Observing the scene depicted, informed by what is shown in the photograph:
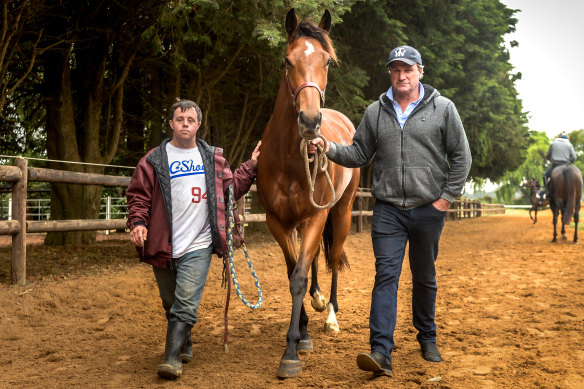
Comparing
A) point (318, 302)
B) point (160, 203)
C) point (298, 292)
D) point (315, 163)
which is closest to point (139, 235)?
point (160, 203)

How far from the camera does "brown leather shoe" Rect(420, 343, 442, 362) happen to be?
10.8 feet

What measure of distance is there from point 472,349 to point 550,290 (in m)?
2.67

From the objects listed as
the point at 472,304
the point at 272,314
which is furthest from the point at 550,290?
the point at 272,314

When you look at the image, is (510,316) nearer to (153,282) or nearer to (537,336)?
(537,336)

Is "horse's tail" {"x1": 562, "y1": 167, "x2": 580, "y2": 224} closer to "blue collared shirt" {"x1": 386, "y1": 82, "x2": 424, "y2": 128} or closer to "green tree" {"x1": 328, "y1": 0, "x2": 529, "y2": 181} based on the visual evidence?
"green tree" {"x1": 328, "y1": 0, "x2": 529, "y2": 181}

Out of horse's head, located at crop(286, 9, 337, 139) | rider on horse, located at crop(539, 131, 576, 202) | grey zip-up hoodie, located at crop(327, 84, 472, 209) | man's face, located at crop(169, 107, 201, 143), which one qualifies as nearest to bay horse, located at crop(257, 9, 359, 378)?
horse's head, located at crop(286, 9, 337, 139)

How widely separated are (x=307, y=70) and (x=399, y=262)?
4.77ft

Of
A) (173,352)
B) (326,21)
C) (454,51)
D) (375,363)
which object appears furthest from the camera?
(454,51)

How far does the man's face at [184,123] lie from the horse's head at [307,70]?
0.71 m

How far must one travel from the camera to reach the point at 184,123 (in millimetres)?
3275

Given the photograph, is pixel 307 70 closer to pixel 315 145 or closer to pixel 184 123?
pixel 315 145

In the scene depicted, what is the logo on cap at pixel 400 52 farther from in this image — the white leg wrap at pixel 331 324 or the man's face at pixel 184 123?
the white leg wrap at pixel 331 324

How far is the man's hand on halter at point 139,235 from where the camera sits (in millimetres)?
3053

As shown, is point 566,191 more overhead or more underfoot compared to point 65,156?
more underfoot
